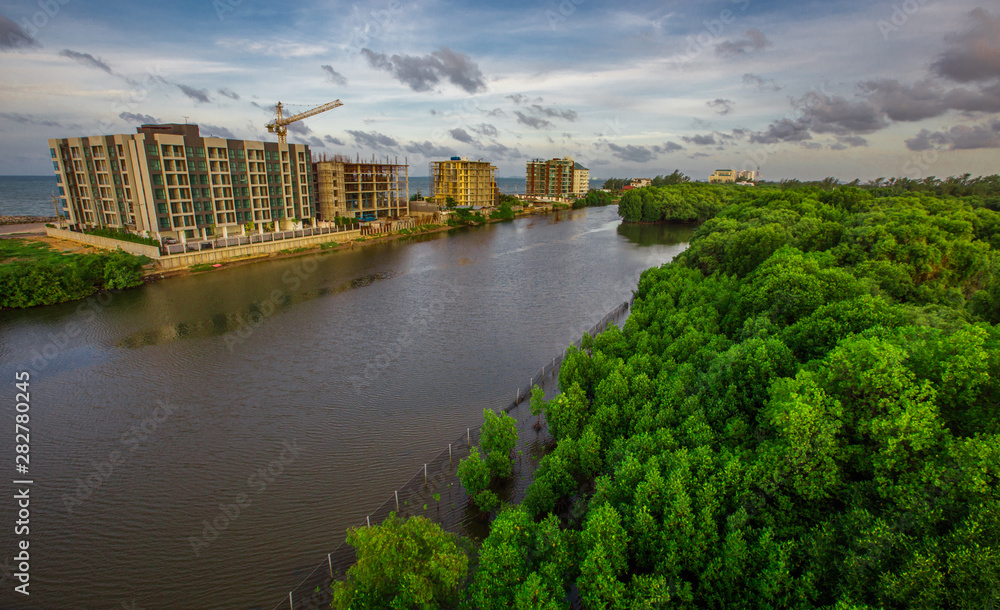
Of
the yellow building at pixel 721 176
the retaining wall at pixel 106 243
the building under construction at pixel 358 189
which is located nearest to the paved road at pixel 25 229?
the retaining wall at pixel 106 243

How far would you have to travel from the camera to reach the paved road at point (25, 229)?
49.0m

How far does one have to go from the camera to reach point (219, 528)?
1231cm

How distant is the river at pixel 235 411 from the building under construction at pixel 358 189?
2395 centimetres

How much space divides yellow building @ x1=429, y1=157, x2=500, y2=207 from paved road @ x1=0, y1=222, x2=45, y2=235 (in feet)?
182

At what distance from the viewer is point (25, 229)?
52531 millimetres

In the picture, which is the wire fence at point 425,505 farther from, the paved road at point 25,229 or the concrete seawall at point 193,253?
the paved road at point 25,229

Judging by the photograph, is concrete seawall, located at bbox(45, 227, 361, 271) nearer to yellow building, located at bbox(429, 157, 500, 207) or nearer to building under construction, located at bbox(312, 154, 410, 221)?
building under construction, located at bbox(312, 154, 410, 221)

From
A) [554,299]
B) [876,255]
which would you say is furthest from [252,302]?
[876,255]

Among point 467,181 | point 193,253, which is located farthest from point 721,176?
point 193,253

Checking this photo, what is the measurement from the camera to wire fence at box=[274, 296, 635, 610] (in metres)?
10.2

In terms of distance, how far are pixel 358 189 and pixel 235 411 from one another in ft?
158

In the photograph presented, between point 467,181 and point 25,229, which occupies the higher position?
point 467,181

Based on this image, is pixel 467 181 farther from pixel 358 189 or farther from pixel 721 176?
pixel 721 176

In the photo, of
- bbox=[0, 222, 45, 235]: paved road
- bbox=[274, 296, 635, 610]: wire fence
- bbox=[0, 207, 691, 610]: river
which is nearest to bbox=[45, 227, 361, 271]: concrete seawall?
bbox=[0, 207, 691, 610]: river
